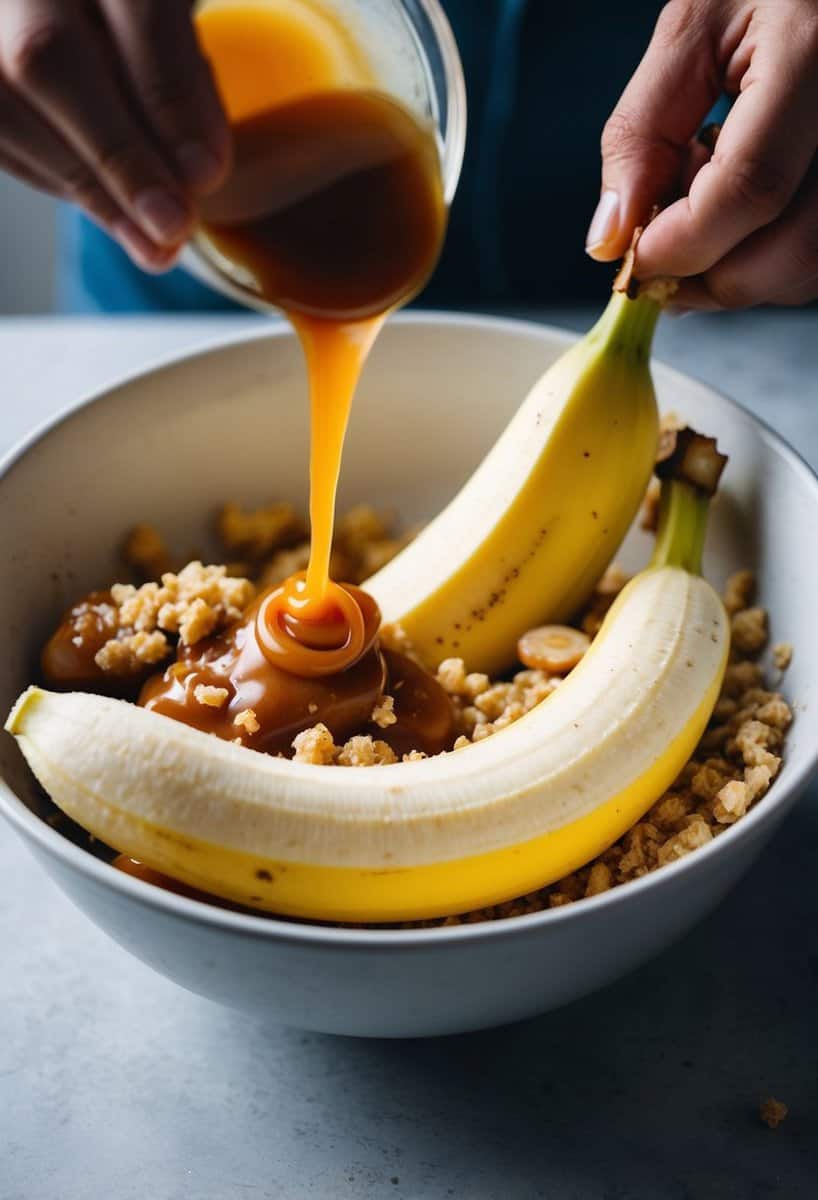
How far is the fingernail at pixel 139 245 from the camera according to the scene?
0.56 m

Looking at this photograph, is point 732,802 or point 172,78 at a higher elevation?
point 172,78

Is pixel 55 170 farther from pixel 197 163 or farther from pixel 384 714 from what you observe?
pixel 384 714

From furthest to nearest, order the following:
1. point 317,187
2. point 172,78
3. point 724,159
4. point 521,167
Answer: point 521,167, point 724,159, point 317,187, point 172,78

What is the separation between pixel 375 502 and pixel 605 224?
12.4 inches

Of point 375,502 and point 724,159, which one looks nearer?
point 724,159

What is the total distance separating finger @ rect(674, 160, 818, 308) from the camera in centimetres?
77

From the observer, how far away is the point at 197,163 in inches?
20.7

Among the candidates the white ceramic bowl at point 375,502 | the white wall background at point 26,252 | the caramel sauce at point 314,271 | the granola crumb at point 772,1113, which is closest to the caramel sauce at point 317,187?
the caramel sauce at point 314,271

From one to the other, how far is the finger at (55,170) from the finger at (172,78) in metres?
0.05

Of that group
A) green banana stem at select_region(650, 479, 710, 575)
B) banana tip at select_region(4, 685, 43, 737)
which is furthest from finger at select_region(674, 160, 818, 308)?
banana tip at select_region(4, 685, 43, 737)

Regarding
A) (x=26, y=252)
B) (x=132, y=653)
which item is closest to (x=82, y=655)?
(x=132, y=653)

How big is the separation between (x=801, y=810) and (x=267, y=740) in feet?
1.22

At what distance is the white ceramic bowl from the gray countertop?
79 millimetres

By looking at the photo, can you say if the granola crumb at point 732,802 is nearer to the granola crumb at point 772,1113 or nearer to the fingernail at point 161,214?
the granola crumb at point 772,1113
